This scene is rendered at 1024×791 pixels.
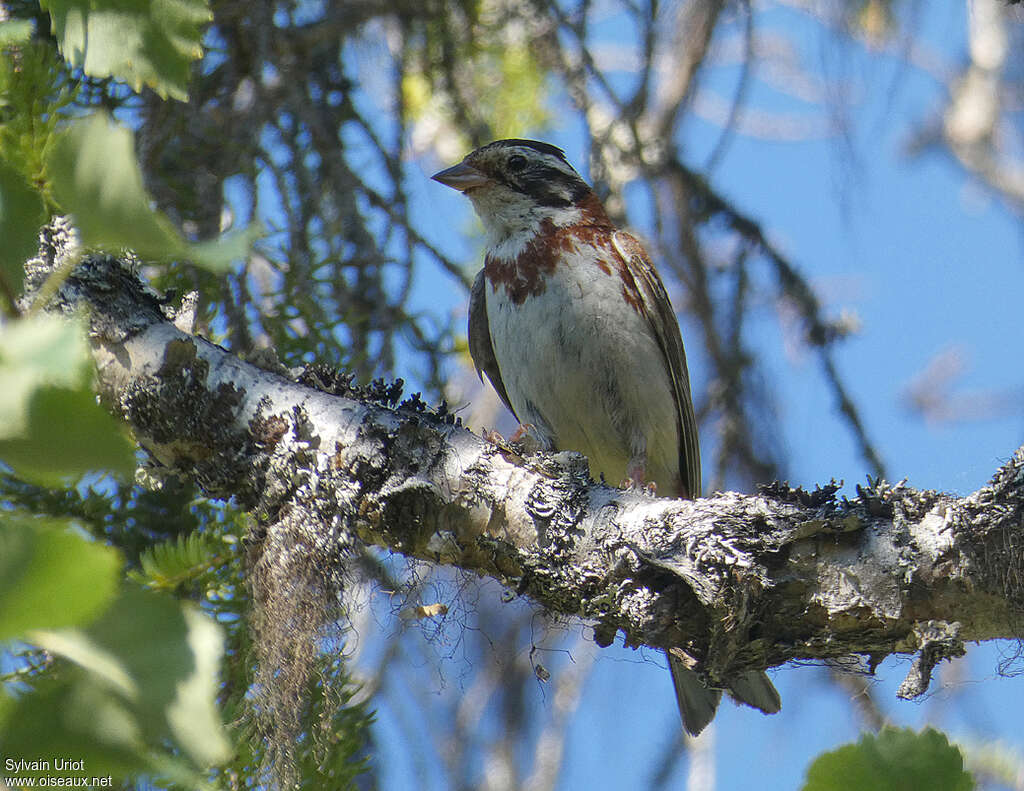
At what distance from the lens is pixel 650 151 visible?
390cm

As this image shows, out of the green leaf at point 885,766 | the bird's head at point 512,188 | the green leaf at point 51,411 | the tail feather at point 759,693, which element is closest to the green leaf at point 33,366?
the green leaf at point 51,411

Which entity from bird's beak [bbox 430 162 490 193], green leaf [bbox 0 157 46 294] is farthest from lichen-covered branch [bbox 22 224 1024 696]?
bird's beak [bbox 430 162 490 193]

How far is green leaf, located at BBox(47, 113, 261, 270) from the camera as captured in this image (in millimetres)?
661

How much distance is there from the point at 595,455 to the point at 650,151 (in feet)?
3.71

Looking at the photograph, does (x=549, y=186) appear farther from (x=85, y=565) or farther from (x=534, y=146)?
(x=85, y=565)

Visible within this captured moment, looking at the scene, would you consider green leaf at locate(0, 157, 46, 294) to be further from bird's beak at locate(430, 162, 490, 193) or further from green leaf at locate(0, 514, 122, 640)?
bird's beak at locate(430, 162, 490, 193)

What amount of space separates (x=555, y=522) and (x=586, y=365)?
5.45 ft

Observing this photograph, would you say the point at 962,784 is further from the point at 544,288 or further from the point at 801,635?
the point at 544,288

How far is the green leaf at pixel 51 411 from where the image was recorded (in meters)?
0.57

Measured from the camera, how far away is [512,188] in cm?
418

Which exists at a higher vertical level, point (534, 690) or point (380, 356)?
point (380, 356)

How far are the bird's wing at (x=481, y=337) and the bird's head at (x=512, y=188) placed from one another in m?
0.22

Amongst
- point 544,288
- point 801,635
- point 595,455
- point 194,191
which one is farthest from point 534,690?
point 801,635

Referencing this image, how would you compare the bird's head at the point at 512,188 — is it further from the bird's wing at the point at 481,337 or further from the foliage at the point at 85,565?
the foliage at the point at 85,565
